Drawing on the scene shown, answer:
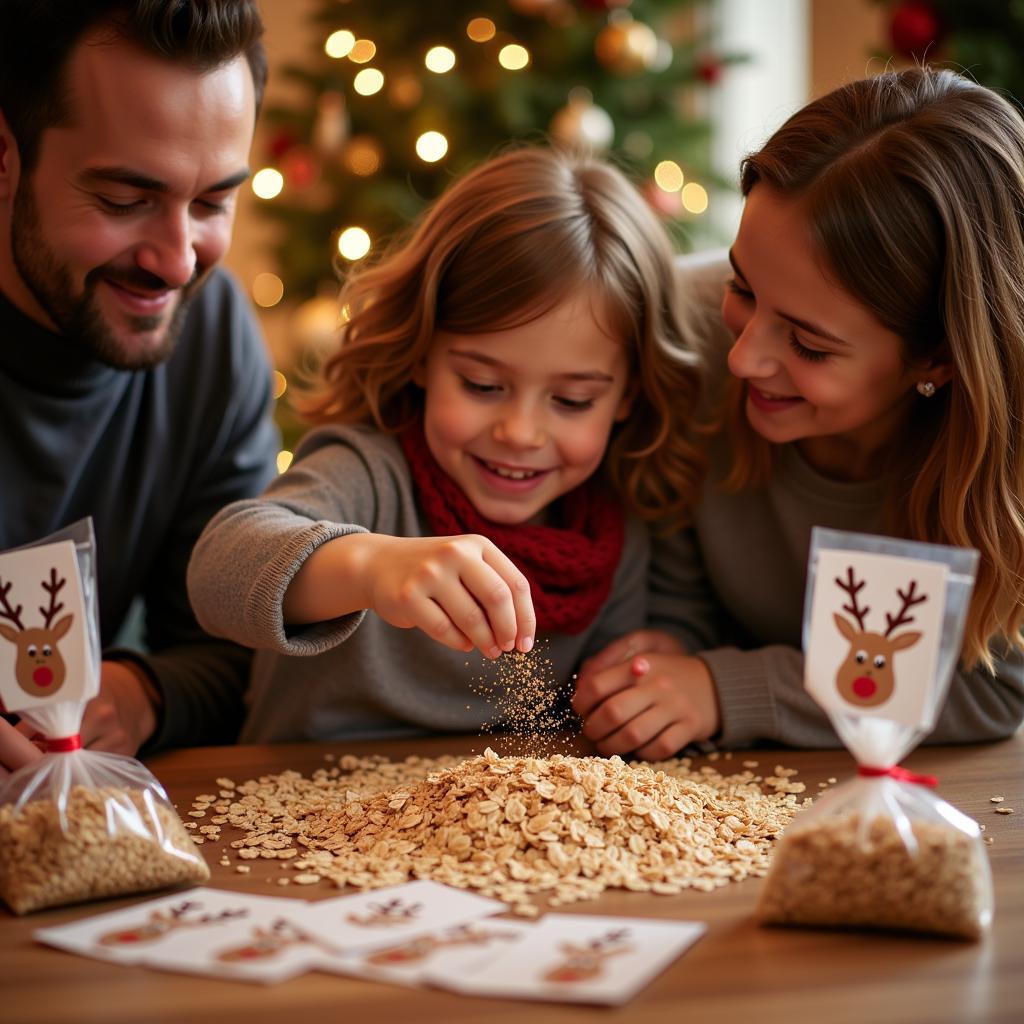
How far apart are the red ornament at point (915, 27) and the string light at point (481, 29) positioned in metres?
0.97

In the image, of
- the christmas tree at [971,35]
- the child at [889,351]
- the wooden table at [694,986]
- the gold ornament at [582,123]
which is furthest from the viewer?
the gold ornament at [582,123]

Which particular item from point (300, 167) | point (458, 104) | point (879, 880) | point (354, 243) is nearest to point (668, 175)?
point (458, 104)

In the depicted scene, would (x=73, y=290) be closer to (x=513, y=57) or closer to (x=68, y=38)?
(x=68, y=38)

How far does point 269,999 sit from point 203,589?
0.62m

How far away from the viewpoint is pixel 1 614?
3.27 feet

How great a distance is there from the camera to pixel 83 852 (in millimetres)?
955

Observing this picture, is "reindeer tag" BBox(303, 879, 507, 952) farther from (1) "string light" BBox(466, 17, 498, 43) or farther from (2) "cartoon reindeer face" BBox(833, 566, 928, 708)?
(1) "string light" BBox(466, 17, 498, 43)

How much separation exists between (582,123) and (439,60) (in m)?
0.46

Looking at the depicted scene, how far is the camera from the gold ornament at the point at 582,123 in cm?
287

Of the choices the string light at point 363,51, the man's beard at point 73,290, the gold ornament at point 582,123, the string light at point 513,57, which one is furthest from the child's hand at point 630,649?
the string light at point 363,51

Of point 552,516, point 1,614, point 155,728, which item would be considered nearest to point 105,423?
point 155,728

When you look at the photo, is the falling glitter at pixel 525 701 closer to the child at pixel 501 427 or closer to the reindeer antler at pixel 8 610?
the child at pixel 501 427

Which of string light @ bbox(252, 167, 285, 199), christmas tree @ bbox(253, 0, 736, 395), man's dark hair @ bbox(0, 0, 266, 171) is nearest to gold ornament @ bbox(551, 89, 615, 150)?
christmas tree @ bbox(253, 0, 736, 395)

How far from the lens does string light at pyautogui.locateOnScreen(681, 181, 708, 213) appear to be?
10.9 ft
